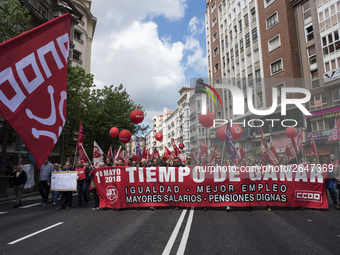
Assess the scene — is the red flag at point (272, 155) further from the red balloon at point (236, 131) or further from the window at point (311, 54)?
the window at point (311, 54)

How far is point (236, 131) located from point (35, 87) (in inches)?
316

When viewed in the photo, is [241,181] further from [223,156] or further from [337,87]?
[337,87]

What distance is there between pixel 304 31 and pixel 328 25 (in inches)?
123

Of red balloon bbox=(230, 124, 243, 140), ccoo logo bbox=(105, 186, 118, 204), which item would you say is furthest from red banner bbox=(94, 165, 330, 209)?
red balloon bbox=(230, 124, 243, 140)

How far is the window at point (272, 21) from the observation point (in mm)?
29475

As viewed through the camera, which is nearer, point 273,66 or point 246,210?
point 246,210

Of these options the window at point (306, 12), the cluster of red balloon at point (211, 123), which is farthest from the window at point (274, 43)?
the cluster of red balloon at point (211, 123)

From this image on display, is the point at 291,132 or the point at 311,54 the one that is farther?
the point at 311,54

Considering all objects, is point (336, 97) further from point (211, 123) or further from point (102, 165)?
point (102, 165)

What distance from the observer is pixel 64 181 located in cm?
958

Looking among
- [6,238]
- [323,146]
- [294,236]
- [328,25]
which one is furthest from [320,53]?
[6,238]

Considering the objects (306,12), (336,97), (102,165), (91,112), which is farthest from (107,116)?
(306,12)

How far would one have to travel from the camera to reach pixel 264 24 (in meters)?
30.7

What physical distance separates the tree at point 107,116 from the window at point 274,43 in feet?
60.2
